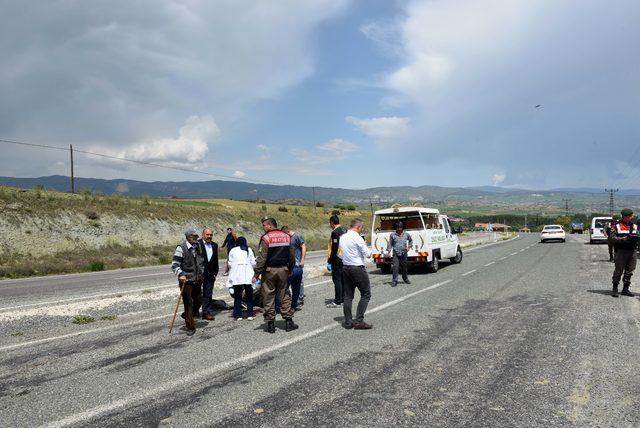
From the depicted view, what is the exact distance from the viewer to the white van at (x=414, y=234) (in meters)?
16.2

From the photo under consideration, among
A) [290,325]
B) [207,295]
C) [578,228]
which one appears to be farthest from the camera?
[578,228]

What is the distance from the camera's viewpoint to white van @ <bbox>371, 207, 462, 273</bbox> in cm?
1625

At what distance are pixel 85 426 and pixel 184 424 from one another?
87 centimetres

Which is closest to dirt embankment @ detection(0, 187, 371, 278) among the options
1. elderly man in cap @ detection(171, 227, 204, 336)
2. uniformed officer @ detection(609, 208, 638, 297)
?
elderly man in cap @ detection(171, 227, 204, 336)

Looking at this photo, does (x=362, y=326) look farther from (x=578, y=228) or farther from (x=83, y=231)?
(x=578, y=228)

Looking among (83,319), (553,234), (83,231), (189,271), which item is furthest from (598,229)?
(83,231)

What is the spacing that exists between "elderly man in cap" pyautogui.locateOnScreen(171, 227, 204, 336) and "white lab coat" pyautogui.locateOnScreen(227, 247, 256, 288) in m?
0.84

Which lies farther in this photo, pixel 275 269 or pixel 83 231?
pixel 83 231

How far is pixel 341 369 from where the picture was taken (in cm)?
558

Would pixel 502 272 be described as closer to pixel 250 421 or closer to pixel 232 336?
pixel 232 336

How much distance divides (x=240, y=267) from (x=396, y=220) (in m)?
8.95

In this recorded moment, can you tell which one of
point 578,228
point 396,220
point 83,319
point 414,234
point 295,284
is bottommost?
point 578,228

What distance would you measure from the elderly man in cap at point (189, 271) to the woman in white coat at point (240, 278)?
857mm

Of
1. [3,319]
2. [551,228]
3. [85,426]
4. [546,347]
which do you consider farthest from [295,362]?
[551,228]
